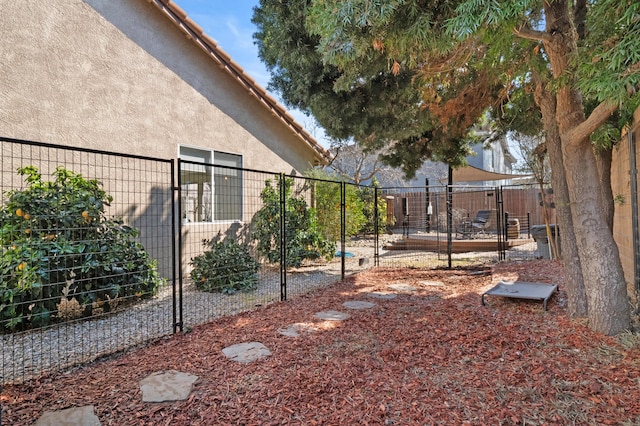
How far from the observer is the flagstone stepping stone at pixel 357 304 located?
16.9ft

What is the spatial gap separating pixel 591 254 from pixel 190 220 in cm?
588

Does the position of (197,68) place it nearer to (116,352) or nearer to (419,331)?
(116,352)

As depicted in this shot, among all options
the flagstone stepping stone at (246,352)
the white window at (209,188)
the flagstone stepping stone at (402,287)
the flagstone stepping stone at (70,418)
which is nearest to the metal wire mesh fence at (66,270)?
the flagstone stepping stone at (70,418)

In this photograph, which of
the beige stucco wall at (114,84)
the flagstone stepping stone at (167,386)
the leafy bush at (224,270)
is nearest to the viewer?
the flagstone stepping stone at (167,386)

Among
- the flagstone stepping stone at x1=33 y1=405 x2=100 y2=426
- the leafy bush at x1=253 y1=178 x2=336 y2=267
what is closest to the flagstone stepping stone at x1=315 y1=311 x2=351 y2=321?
the leafy bush at x1=253 y1=178 x2=336 y2=267

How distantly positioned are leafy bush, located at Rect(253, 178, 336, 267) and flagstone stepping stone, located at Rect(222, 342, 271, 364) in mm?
3478

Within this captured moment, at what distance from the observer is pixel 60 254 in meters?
4.22

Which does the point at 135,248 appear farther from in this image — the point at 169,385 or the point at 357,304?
the point at 357,304

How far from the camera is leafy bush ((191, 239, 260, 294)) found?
591 centimetres

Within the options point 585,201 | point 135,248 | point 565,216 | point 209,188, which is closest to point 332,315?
point 135,248

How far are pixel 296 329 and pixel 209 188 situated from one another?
12.3 ft

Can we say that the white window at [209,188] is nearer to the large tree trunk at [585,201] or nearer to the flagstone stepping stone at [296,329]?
the flagstone stepping stone at [296,329]

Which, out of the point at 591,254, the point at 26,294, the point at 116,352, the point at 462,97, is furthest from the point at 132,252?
the point at 462,97

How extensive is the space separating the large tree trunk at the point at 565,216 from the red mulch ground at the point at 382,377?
0.27 m
